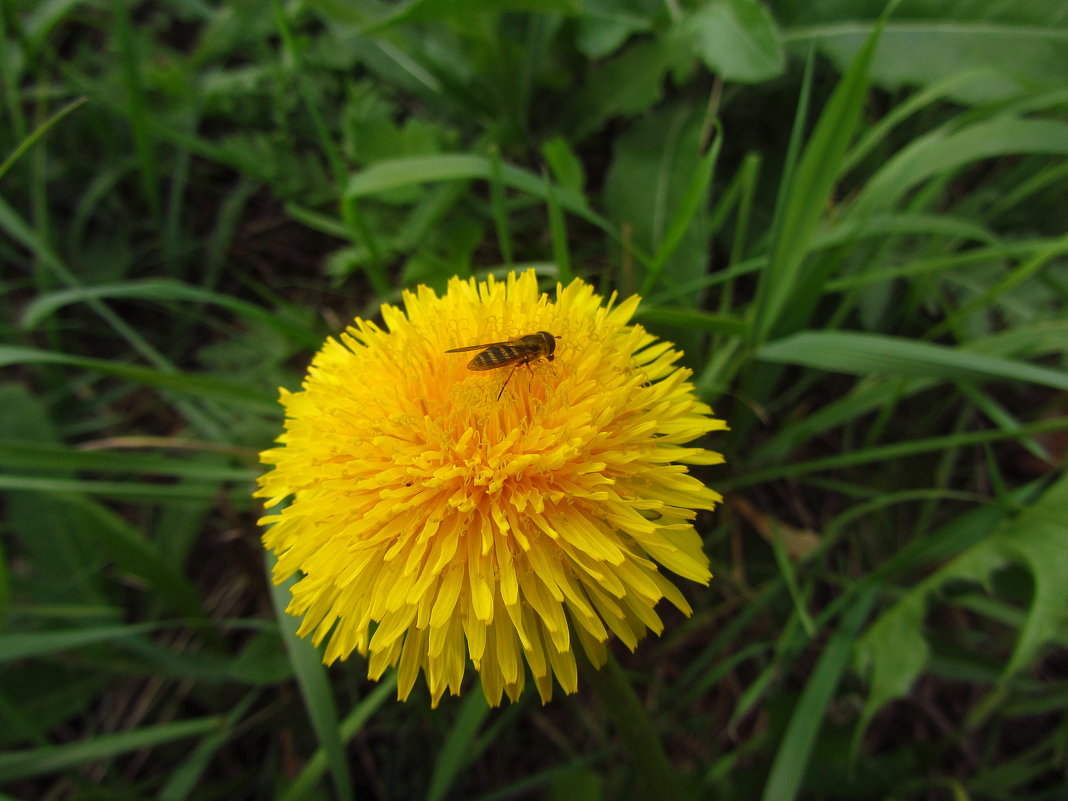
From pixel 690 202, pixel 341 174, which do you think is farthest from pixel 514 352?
pixel 341 174

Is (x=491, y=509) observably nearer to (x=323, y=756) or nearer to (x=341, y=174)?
(x=323, y=756)

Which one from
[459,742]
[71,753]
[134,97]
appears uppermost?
[134,97]

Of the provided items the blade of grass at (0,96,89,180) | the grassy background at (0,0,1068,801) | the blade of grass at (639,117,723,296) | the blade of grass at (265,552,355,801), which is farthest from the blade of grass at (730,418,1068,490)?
the blade of grass at (0,96,89,180)

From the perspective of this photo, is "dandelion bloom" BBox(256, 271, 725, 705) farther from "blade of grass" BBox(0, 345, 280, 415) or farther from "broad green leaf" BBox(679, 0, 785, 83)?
"broad green leaf" BBox(679, 0, 785, 83)

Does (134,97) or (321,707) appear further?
(134,97)

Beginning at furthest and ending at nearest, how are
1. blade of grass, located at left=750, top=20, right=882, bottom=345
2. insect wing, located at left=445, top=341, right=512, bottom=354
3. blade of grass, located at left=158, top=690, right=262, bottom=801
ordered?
1. blade of grass, located at left=158, top=690, right=262, bottom=801
2. blade of grass, located at left=750, top=20, right=882, bottom=345
3. insect wing, located at left=445, top=341, right=512, bottom=354

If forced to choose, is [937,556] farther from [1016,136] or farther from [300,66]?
[300,66]

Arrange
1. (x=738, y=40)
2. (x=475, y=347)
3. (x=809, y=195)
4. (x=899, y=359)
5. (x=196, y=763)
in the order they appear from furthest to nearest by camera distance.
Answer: (x=196, y=763), (x=738, y=40), (x=809, y=195), (x=899, y=359), (x=475, y=347)
